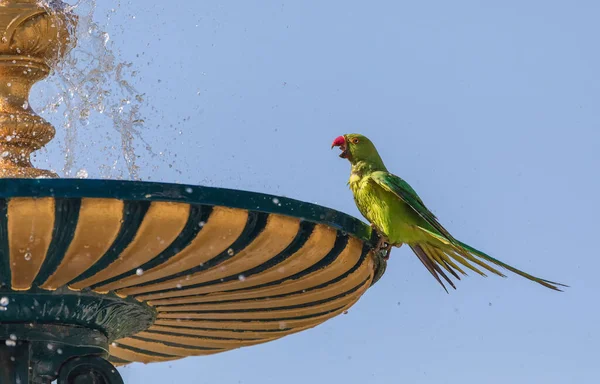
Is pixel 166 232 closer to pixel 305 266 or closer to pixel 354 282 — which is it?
pixel 305 266

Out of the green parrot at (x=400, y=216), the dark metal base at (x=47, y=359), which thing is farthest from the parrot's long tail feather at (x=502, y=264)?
the dark metal base at (x=47, y=359)

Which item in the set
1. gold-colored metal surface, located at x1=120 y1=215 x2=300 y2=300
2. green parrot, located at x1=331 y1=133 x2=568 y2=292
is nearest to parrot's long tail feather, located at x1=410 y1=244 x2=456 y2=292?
green parrot, located at x1=331 y1=133 x2=568 y2=292

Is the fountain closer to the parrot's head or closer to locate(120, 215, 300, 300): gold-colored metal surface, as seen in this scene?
locate(120, 215, 300, 300): gold-colored metal surface

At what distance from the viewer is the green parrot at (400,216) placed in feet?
19.6

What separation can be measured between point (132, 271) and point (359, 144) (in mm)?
2240

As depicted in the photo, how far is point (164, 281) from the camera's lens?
16.8ft

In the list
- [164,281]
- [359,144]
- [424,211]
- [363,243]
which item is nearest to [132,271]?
[164,281]

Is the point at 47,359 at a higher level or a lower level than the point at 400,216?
lower

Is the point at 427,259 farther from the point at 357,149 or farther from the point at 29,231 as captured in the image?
the point at 29,231

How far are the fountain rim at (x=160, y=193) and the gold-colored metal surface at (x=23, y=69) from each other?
1.37 meters

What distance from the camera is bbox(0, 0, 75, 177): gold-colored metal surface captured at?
570 centimetres

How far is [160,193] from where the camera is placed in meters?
4.38

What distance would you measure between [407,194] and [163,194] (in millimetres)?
2129

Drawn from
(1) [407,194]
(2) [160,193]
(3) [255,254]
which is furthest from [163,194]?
(1) [407,194]
